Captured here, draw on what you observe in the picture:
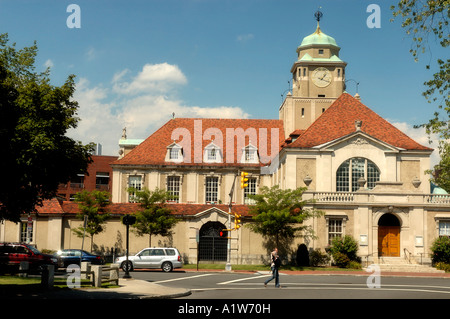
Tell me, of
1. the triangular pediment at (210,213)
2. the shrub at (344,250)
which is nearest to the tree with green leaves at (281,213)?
the shrub at (344,250)

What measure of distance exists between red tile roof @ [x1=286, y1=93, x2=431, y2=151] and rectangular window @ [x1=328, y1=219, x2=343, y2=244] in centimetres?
732

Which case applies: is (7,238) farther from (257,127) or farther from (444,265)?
(444,265)

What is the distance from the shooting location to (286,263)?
45.0m

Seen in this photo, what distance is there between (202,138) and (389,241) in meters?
22.5

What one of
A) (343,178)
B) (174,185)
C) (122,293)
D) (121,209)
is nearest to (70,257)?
(121,209)

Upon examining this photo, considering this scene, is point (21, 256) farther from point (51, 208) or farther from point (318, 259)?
point (318, 259)

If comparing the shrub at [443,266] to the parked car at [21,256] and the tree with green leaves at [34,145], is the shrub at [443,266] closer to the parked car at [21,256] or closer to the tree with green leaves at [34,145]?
the parked car at [21,256]

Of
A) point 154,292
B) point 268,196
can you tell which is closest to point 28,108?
point 154,292

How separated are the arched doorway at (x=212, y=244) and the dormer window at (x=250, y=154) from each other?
10.8 meters

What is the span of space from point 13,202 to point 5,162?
2361 mm

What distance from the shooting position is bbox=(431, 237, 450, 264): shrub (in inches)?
1670

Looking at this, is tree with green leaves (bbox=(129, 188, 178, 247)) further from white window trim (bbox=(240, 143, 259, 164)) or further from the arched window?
the arched window

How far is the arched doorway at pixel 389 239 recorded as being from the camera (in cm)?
4406

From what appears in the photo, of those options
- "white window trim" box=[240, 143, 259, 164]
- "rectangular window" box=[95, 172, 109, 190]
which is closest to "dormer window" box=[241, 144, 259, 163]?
"white window trim" box=[240, 143, 259, 164]
